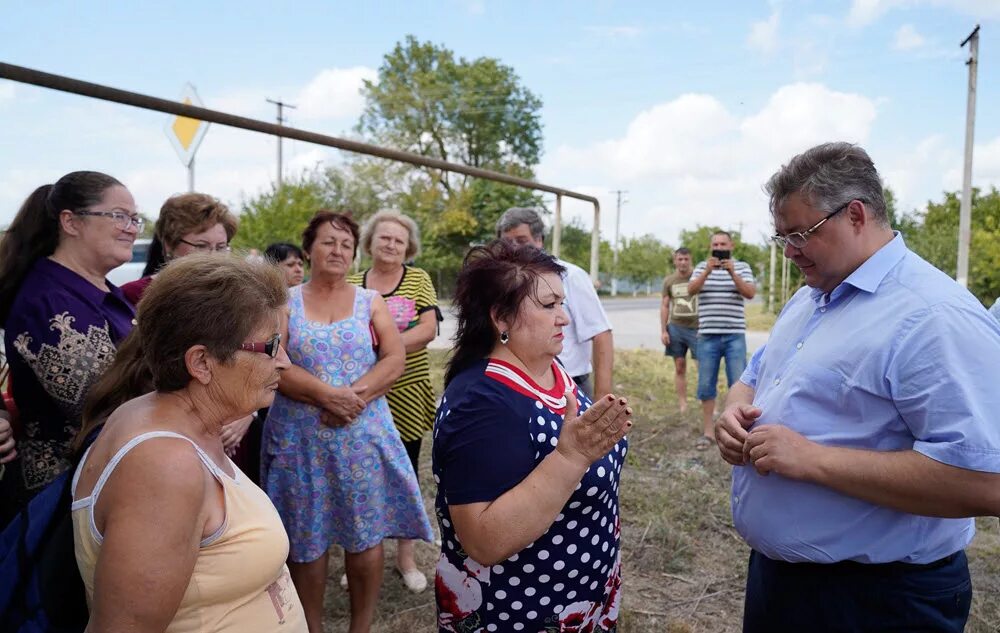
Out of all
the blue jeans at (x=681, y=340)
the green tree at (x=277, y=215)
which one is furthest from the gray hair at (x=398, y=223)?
the green tree at (x=277, y=215)

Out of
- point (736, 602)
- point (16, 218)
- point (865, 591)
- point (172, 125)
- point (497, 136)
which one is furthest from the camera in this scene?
point (497, 136)

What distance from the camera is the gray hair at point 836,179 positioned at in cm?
179

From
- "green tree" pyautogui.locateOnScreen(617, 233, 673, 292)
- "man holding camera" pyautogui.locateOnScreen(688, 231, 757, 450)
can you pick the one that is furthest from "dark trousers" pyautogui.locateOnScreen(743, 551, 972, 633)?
"green tree" pyautogui.locateOnScreen(617, 233, 673, 292)

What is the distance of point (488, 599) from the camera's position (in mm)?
1843

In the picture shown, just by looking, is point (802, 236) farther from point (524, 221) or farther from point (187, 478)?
point (524, 221)

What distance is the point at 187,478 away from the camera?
1304mm

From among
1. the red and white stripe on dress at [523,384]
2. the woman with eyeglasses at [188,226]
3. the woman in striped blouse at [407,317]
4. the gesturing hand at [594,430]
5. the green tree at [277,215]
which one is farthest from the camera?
the green tree at [277,215]

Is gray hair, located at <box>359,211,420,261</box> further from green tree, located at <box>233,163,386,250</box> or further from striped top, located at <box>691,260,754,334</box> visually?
green tree, located at <box>233,163,386,250</box>

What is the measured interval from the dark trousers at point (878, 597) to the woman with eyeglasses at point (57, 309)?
2.10m

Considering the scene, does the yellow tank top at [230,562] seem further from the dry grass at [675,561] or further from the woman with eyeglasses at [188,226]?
the dry grass at [675,561]

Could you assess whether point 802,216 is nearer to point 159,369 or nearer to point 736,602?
point 159,369

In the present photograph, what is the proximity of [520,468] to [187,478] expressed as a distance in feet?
2.49

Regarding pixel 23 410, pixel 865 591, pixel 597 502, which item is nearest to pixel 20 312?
pixel 23 410

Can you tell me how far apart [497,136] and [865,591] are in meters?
38.6
